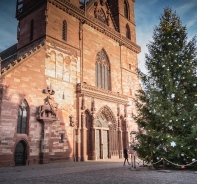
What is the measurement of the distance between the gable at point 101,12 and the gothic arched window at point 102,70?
4476 mm

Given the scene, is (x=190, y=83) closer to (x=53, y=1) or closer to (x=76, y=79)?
(x=76, y=79)

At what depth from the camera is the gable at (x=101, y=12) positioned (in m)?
24.5

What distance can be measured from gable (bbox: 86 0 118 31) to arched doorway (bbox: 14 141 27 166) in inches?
624

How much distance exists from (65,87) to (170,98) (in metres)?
9.48

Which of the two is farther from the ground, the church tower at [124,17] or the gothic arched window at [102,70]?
the church tower at [124,17]

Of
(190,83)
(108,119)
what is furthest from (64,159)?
(190,83)

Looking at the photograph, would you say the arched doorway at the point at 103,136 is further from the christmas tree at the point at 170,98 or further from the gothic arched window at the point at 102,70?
the christmas tree at the point at 170,98

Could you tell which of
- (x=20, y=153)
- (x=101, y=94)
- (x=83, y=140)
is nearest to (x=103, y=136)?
(x=83, y=140)

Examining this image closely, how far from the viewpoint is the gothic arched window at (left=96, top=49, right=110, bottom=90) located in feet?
74.7

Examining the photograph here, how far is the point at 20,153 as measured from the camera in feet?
47.4

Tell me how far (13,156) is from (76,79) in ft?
27.9

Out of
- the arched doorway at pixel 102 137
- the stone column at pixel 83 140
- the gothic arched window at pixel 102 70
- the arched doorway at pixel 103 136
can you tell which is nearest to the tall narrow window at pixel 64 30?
the gothic arched window at pixel 102 70

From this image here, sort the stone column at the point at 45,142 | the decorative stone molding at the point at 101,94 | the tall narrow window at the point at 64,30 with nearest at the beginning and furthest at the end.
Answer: the stone column at the point at 45,142 → the decorative stone molding at the point at 101,94 → the tall narrow window at the point at 64,30

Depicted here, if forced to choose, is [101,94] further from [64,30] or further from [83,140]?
[64,30]
